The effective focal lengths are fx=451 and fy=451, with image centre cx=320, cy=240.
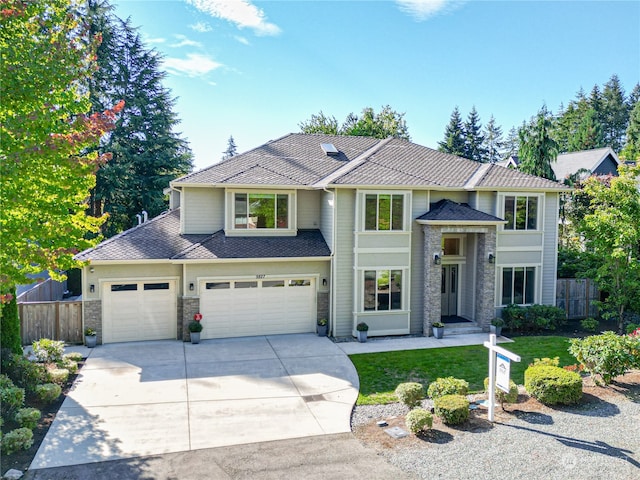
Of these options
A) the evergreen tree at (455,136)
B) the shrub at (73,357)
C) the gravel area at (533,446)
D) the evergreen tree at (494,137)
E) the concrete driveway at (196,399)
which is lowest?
the concrete driveway at (196,399)

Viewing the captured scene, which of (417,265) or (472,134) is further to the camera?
(472,134)

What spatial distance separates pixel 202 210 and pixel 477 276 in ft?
35.7

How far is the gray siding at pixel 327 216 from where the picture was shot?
1638 centimetres

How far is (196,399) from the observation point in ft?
35.0

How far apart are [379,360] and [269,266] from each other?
5.18m

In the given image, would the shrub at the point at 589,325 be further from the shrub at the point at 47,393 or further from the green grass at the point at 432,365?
the shrub at the point at 47,393

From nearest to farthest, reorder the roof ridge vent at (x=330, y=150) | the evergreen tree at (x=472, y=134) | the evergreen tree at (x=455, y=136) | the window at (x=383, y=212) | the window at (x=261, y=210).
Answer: the window at (x=383, y=212) < the window at (x=261, y=210) < the roof ridge vent at (x=330, y=150) < the evergreen tree at (x=455, y=136) < the evergreen tree at (x=472, y=134)

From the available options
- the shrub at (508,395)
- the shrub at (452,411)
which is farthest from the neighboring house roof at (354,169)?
the shrub at (452,411)

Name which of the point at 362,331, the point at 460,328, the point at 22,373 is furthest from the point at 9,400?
the point at 460,328

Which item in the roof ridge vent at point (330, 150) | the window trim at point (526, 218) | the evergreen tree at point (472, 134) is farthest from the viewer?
the evergreen tree at point (472, 134)

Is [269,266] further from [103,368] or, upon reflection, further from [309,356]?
[103,368]

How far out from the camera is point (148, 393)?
11.0 m

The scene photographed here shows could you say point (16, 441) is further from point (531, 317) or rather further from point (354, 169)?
point (531, 317)

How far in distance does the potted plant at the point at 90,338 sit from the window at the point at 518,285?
49.2 feet
